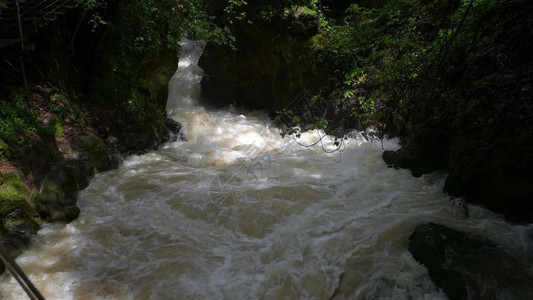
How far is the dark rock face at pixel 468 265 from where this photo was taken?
3773 mm

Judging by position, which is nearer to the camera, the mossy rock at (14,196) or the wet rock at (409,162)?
the mossy rock at (14,196)

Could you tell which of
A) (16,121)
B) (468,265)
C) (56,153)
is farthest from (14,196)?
(468,265)

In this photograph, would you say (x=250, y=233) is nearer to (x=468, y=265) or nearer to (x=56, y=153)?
(x=468, y=265)

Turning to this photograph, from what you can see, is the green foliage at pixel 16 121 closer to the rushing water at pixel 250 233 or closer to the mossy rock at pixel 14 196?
the mossy rock at pixel 14 196

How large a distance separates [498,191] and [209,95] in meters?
11.2

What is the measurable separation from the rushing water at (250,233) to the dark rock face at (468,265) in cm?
18

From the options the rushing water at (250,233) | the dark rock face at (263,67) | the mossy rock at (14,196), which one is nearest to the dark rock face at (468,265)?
the rushing water at (250,233)

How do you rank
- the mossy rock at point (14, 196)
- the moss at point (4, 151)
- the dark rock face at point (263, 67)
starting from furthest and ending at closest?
the dark rock face at point (263, 67), the moss at point (4, 151), the mossy rock at point (14, 196)

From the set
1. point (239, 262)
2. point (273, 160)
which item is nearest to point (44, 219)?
point (239, 262)

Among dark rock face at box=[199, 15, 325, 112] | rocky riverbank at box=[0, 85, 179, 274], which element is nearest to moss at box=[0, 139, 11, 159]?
rocky riverbank at box=[0, 85, 179, 274]

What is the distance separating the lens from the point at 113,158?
8148mm

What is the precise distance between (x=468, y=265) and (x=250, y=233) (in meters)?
3.02

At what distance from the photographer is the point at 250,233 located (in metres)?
5.51

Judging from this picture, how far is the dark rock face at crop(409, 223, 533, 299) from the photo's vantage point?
12.4 feet
